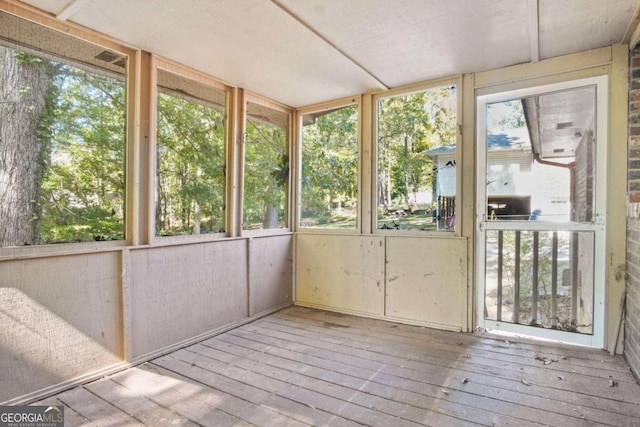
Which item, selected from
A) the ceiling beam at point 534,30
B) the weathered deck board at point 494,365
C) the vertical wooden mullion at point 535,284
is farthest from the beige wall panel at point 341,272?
the ceiling beam at point 534,30

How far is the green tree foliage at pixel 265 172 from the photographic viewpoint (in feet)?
11.8

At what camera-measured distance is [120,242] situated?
2521mm

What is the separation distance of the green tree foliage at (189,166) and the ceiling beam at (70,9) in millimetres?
745

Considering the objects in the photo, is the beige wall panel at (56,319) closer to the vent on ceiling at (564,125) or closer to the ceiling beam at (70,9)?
the ceiling beam at (70,9)

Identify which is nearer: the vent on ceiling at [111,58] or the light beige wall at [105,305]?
the light beige wall at [105,305]

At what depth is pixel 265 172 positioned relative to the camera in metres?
3.81

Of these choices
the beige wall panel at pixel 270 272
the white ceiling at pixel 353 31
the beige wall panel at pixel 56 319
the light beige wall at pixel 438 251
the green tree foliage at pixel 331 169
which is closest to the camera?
the beige wall panel at pixel 56 319

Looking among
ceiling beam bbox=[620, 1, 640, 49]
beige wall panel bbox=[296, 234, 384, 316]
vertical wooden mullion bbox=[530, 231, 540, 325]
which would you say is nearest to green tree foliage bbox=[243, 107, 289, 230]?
beige wall panel bbox=[296, 234, 384, 316]

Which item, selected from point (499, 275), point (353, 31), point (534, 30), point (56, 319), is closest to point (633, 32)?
point (534, 30)

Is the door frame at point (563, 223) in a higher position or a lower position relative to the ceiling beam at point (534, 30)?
lower

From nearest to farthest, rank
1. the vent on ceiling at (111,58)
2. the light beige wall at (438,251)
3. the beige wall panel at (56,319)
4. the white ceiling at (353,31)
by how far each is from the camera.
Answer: the beige wall panel at (56,319), the white ceiling at (353,31), the vent on ceiling at (111,58), the light beige wall at (438,251)

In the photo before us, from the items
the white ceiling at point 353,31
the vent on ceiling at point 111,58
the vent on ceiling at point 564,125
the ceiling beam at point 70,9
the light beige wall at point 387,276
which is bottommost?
the light beige wall at point 387,276

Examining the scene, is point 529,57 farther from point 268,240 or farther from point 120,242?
point 120,242

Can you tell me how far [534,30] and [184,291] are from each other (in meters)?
3.22
